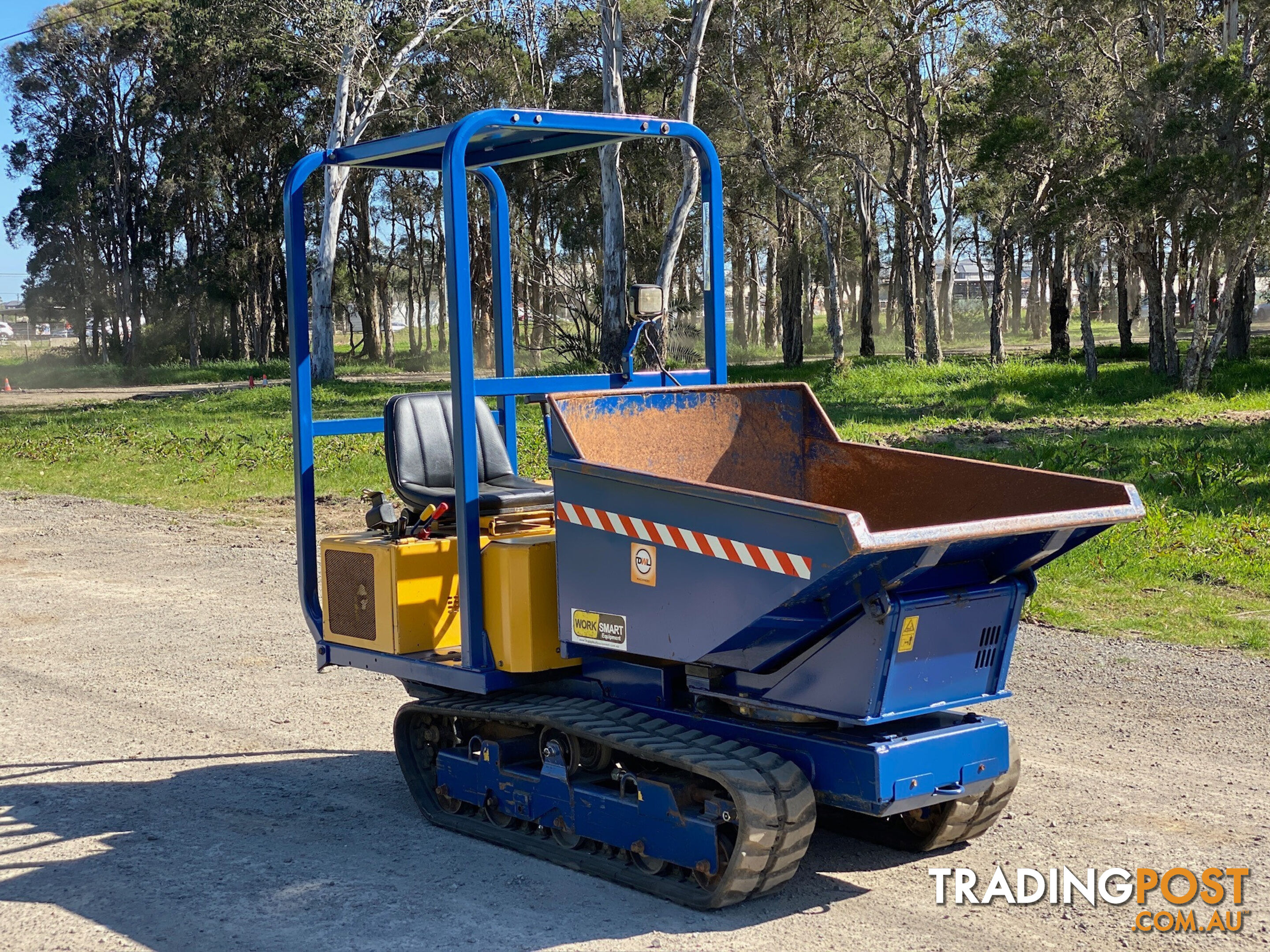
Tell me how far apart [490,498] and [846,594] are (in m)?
1.91

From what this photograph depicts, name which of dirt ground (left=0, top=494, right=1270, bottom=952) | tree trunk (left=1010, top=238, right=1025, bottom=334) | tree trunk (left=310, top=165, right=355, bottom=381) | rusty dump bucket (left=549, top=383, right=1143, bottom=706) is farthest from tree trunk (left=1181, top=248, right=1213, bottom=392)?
→ tree trunk (left=1010, top=238, right=1025, bottom=334)

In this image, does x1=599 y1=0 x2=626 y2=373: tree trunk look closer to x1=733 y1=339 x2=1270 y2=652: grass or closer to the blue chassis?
x1=733 y1=339 x2=1270 y2=652: grass

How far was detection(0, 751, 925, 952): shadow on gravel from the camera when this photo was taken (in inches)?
180

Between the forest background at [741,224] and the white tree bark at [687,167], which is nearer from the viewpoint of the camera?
the forest background at [741,224]

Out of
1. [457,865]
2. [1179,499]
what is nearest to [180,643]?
[457,865]

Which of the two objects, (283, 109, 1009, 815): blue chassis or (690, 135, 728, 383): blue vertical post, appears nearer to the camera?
(283, 109, 1009, 815): blue chassis

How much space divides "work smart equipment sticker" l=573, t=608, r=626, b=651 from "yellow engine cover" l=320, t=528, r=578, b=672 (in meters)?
0.23

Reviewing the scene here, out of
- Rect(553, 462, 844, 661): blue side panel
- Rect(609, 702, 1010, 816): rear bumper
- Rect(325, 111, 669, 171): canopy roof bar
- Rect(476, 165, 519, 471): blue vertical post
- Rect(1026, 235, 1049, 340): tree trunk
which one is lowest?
Rect(609, 702, 1010, 816): rear bumper

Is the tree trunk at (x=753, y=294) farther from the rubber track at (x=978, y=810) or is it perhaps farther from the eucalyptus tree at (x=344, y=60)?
the rubber track at (x=978, y=810)

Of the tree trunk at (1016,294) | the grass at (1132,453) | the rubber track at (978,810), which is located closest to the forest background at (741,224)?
the grass at (1132,453)

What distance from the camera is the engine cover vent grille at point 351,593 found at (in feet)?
19.0

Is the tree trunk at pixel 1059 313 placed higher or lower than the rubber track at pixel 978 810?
higher

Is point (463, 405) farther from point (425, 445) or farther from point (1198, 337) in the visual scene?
point (1198, 337)

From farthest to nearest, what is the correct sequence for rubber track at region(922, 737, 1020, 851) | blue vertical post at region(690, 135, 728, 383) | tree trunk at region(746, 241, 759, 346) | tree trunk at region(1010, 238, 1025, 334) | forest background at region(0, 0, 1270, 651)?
tree trunk at region(1010, 238, 1025, 334)
tree trunk at region(746, 241, 759, 346)
forest background at region(0, 0, 1270, 651)
blue vertical post at region(690, 135, 728, 383)
rubber track at region(922, 737, 1020, 851)
